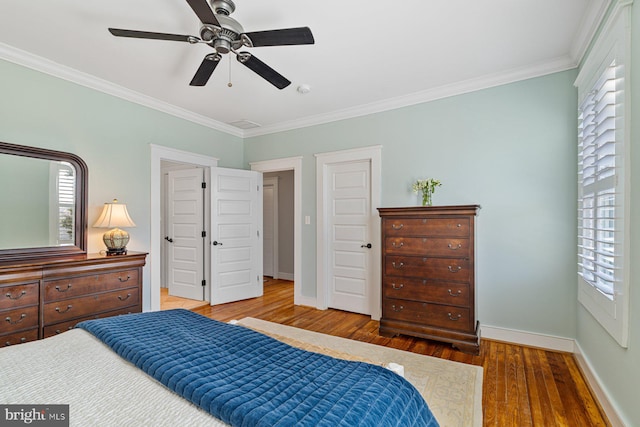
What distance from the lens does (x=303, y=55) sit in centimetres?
274

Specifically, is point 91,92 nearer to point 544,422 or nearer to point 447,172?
point 447,172

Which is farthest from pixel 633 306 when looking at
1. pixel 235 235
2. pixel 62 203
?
pixel 62 203

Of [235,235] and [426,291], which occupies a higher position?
[235,235]

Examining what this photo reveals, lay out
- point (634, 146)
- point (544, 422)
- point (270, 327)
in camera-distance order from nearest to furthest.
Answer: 1. point (634, 146)
2. point (544, 422)
3. point (270, 327)

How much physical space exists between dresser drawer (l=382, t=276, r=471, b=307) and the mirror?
10.4 feet

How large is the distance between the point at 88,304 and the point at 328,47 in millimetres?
3097

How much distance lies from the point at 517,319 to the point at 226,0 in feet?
12.1

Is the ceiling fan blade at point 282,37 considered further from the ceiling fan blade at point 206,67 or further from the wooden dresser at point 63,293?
the wooden dresser at point 63,293

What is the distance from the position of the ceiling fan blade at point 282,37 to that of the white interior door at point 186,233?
300 cm

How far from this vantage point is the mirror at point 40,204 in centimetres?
265

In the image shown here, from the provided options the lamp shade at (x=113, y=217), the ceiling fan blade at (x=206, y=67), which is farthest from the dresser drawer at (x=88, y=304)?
the ceiling fan blade at (x=206, y=67)

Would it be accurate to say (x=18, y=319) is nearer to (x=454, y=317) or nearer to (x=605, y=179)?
(x=454, y=317)

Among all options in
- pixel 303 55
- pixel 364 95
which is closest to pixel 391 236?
pixel 364 95

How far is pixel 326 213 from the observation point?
4.30 m
